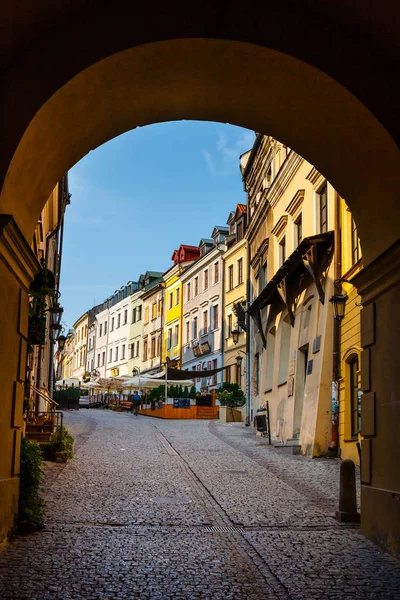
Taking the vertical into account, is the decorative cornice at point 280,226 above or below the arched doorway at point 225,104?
above

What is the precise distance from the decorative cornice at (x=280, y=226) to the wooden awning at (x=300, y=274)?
222cm

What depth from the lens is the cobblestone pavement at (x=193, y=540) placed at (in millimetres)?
5863

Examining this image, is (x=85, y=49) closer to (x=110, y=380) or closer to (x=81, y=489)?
(x=81, y=489)

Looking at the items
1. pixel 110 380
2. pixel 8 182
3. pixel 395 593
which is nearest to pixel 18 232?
pixel 8 182

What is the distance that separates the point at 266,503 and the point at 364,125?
18.2 ft

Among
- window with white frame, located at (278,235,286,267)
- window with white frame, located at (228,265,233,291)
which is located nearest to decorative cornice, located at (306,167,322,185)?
window with white frame, located at (278,235,286,267)

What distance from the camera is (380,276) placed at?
7738 mm

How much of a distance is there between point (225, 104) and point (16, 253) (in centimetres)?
309

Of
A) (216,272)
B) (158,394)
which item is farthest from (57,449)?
(216,272)

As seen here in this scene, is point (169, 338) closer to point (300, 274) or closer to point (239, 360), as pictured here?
point (239, 360)

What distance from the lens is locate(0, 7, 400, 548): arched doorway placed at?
701 cm

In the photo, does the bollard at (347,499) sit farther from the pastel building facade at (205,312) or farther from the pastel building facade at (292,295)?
the pastel building facade at (205,312)

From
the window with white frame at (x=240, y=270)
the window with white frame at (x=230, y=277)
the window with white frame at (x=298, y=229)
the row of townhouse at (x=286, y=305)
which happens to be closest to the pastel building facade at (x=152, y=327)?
the row of townhouse at (x=286, y=305)

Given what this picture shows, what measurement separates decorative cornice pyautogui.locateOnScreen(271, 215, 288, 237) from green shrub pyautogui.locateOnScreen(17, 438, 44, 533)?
1519 cm
